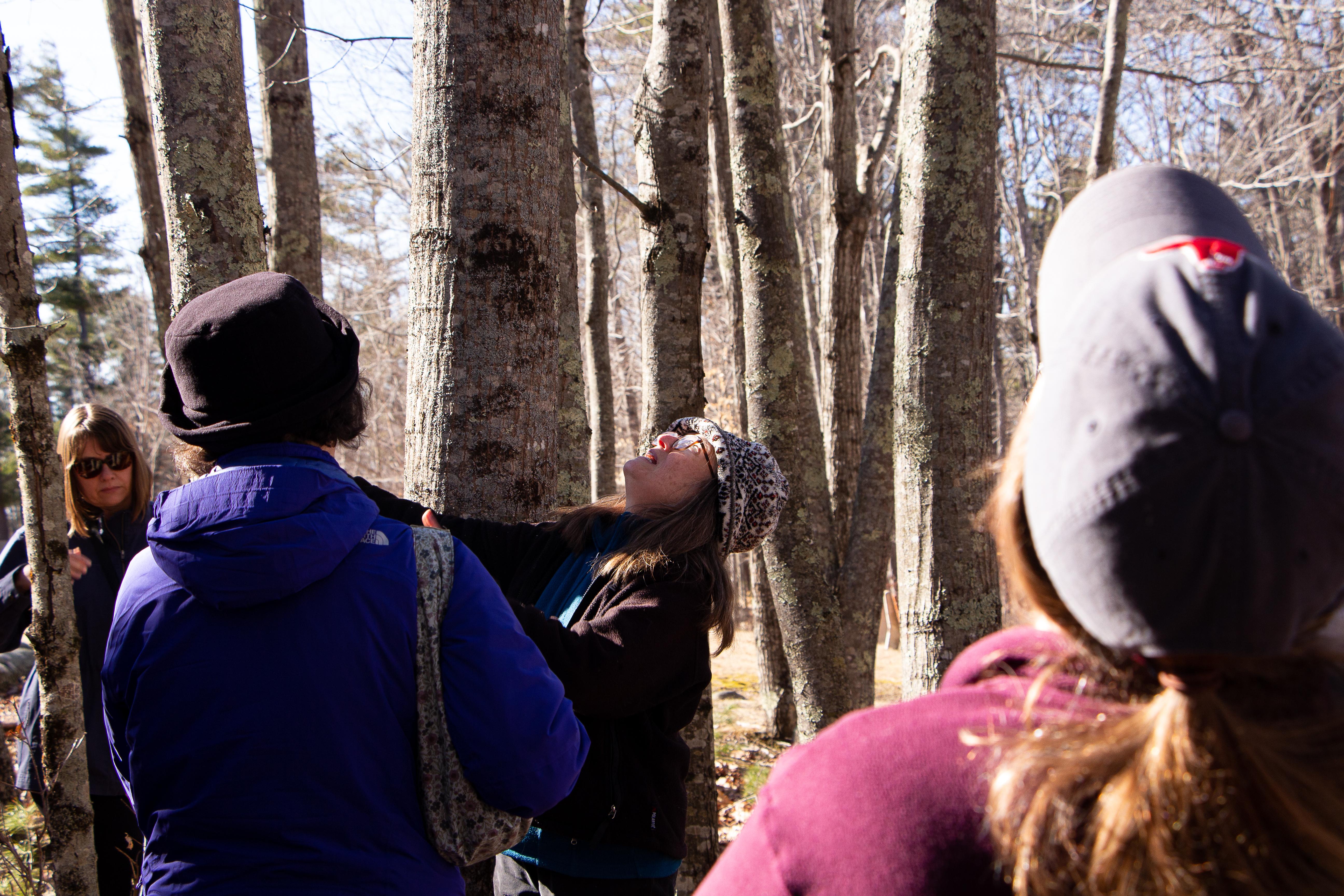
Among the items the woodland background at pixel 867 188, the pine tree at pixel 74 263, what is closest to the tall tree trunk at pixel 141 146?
the woodland background at pixel 867 188

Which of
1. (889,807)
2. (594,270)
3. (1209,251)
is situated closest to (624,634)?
(889,807)

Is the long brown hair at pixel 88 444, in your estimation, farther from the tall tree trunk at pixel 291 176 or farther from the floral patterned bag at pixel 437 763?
the floral patterned bag at pixel 437 763

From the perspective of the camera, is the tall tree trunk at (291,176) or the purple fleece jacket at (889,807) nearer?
the purple fleece jacket at (889,807)

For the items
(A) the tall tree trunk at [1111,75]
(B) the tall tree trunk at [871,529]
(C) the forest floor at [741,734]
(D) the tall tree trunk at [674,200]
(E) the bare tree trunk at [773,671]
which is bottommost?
(C) the forest floor at [741,734]

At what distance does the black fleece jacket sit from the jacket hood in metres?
0.58

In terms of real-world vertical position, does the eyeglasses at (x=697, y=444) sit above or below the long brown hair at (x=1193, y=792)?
above

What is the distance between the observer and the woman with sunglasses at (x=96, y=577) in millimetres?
3449

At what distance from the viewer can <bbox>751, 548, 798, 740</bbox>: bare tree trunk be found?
7.34 meters

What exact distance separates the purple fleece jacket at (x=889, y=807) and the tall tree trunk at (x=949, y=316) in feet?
7.48

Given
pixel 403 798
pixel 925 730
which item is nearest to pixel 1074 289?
pixel 925 730

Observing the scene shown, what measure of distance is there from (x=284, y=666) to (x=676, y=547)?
1.13 m

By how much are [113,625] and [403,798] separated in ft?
1.88

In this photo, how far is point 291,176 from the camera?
540cm

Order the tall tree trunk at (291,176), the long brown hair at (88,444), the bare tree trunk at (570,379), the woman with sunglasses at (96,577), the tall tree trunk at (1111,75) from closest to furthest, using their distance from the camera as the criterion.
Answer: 1. the woman with sunglasses at (96,577)
2. the long brown hair at (88,444)
3. the bare tree trunk at (570,379)
4. the tall tree trunk at (291,176)
5. the tall tree trunk at (1111,75)
